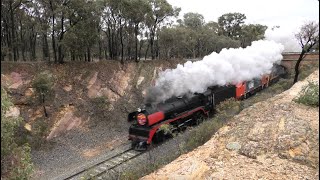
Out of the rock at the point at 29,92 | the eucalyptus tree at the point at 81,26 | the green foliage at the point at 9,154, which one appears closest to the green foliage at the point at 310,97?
the green foliage at the point at 9,154

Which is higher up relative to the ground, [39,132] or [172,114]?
[172,114]

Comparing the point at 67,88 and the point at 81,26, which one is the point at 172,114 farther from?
the point at 81,26

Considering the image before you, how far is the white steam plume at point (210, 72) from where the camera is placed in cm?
2091

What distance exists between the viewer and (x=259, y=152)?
46.3 feet

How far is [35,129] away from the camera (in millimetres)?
20609

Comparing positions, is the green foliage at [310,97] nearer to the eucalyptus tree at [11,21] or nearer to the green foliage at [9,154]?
the green foliage at [9,154]

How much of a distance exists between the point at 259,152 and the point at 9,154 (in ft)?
32.5

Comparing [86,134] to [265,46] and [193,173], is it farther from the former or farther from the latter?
[265,46]

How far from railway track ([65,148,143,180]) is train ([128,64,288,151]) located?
0.89 meters

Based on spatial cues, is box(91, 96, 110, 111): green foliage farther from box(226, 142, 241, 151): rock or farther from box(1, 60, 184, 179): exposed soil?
box(226, 142, 241, 151): rock

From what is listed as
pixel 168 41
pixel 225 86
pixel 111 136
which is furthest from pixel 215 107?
pixel 168 41

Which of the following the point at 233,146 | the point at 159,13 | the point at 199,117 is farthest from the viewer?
the point at 159,13

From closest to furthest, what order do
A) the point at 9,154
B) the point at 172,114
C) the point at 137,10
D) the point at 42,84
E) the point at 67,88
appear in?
the point at 9,154 → the point at 172,114 → the point at 42,84 → the point at 67,88 → the point at 137,10

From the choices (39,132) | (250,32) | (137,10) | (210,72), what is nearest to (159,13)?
(137,10)
